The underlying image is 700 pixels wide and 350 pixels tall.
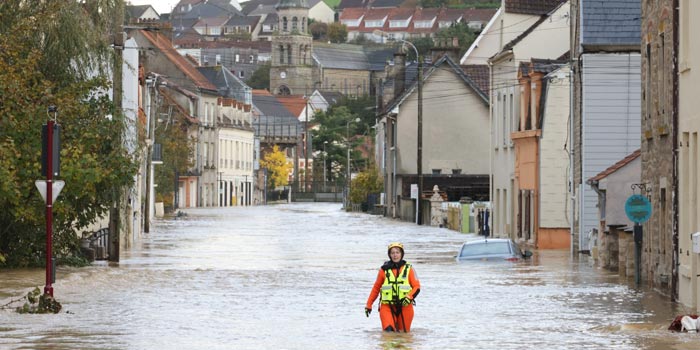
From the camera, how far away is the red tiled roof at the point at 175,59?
376 ft

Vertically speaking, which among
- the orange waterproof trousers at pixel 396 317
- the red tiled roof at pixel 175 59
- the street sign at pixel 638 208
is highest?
the red tiled roof at pixel 175 59

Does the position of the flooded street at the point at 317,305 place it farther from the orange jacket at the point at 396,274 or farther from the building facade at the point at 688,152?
the building facade at the point at 688,152

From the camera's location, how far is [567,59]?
51.3m

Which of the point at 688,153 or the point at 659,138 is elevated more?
the point at 659,138

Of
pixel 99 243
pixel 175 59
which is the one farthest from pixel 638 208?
pixel 175 59

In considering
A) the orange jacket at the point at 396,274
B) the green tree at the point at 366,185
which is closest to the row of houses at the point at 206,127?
the green tree at the point at 366,185

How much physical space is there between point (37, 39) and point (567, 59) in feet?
68.7

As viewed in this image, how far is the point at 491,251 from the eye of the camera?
41.6m

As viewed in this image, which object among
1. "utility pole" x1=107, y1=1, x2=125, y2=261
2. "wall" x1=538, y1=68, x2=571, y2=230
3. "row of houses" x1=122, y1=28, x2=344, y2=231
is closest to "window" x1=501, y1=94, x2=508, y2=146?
"wall" x1=538, y1=68, x2=571, y2=230

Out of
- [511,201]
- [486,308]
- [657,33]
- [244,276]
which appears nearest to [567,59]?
[511,201]

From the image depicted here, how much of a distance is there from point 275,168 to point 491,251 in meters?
128

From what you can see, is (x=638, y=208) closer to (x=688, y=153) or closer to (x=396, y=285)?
(x=688, y=153)

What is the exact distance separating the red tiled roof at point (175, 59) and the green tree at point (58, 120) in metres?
75.3

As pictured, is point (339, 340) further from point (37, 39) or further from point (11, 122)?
point (37, 39)
